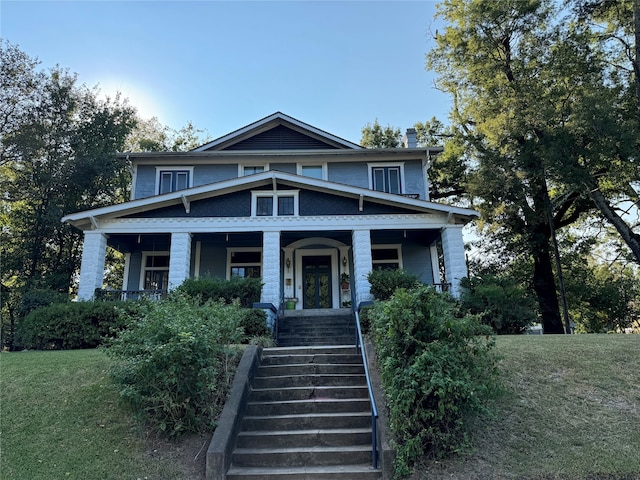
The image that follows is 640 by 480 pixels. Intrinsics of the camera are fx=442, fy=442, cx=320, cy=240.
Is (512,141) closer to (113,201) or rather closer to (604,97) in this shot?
(604,97)

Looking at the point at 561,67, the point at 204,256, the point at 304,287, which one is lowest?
the point at 304,287

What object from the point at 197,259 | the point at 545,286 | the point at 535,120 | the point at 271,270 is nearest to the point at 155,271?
the point at 197,259

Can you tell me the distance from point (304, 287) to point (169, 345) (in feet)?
34.0

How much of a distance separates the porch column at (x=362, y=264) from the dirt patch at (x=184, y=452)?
744cm

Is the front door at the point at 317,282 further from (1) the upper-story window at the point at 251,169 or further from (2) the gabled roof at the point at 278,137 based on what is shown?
(2) the gabled roof at the point at 278,137

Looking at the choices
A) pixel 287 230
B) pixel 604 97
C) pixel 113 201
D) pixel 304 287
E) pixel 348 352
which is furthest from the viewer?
pixel 113 201

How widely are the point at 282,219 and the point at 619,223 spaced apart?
13.1 m

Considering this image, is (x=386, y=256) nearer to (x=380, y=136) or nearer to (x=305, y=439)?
(x=305, y=439)

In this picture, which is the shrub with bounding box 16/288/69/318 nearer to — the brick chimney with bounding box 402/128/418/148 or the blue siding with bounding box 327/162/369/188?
the blue siding with bounding box 327/162/369/188

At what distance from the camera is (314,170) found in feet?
56.2

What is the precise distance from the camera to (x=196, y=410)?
6016 mm

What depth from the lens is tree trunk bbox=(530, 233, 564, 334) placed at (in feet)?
66.3

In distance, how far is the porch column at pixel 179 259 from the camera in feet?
43.4

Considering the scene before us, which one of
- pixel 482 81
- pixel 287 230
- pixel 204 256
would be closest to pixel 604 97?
pixel 482 81
